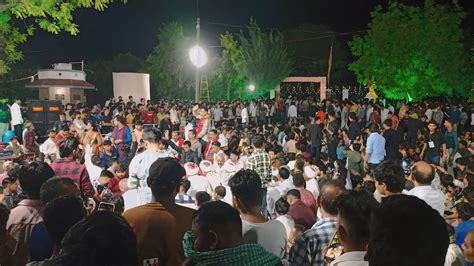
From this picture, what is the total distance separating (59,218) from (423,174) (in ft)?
13.8

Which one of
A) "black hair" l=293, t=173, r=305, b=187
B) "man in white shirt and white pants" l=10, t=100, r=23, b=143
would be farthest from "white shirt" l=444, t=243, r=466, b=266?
"man in white shirt and white pants" l=10, t=100, r=23, b=143

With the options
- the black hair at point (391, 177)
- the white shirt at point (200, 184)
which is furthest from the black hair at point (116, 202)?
the black hair at point (391, 177)

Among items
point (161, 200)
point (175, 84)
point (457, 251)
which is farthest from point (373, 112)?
point (175, 84)

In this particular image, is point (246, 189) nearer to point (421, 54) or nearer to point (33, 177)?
point (33, 177)

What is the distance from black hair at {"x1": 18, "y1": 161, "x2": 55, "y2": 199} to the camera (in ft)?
14.2

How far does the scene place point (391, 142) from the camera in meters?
11.7

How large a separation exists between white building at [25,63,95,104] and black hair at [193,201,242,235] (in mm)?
28552

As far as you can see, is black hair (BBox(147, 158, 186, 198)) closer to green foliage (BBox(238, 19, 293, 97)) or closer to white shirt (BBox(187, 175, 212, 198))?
white shirt (BBox(187, 175, 212, 198))

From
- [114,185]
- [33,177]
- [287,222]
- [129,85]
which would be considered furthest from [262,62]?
[33,177]

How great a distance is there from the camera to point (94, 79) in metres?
43.2

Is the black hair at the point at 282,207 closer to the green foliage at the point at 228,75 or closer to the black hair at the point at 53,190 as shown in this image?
the black hair at the point at 53,190

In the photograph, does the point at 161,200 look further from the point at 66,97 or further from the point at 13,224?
the point at 66,97

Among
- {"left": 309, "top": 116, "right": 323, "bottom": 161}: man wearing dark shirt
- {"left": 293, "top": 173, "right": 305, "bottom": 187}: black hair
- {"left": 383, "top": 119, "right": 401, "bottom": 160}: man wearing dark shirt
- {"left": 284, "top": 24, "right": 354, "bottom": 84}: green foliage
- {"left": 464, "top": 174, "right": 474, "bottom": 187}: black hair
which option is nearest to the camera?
{"left": 293, "top": 173, "right": 305, "bottom": 187}: black hair

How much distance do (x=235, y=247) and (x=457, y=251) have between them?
2.58m
